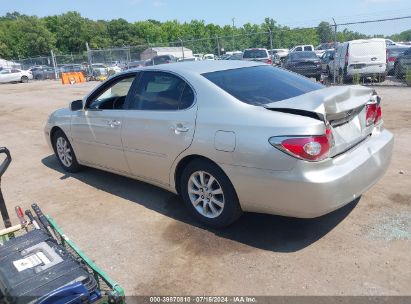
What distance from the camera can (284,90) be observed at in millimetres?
3998

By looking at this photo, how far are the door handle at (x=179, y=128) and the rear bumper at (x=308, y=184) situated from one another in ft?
1.91

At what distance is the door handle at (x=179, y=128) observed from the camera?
388cm

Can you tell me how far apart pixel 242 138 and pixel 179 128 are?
0.79 metres

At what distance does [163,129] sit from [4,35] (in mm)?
87946

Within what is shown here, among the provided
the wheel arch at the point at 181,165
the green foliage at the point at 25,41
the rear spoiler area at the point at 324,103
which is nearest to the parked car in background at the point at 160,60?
the wheel arch at the point at 181,165

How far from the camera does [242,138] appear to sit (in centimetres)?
339

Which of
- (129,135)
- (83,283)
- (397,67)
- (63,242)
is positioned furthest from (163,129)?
(397,67)

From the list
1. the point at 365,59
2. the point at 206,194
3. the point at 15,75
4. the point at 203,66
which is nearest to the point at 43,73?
the point at 15,75

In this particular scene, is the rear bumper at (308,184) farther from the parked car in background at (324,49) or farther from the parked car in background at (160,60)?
the parked car in background at (160,60)

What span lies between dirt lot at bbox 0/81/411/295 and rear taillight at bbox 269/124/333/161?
0.86 m

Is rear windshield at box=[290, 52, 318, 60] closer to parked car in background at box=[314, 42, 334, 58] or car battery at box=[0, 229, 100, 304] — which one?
parked car in background at box=[314, 42, 334, 58]

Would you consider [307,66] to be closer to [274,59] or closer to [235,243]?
[274,59]

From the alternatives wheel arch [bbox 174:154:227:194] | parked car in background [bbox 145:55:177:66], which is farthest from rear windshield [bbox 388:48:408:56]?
wheel arch [bbox 174:154:227:194]

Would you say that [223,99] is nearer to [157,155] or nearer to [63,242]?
[157,155]
